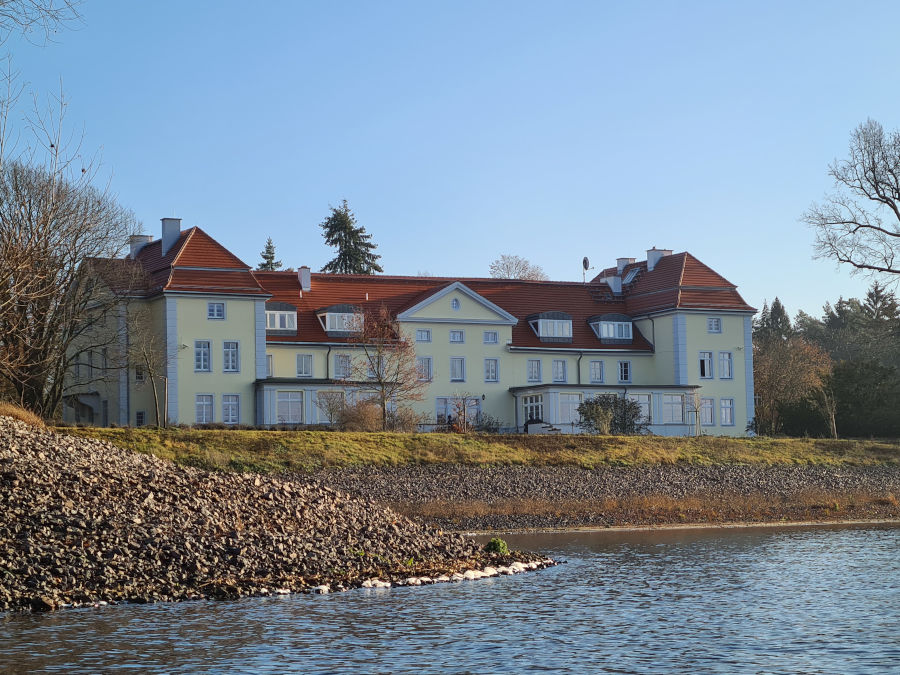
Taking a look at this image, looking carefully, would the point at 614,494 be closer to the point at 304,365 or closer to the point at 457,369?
the point at 457,369

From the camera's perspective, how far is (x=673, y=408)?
5872 cm

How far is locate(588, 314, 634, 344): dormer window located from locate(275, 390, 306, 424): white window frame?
17925mm

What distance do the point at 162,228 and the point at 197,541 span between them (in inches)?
1436

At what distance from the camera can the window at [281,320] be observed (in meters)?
55.4

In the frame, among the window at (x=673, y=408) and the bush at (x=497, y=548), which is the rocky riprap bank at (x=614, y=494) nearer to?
the bush at (x=497, y=548)

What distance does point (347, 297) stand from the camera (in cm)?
5966

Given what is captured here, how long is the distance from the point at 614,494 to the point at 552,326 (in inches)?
886

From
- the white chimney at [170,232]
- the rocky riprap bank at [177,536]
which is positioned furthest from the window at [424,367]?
Result: the rocky riprap bank at [177,536]

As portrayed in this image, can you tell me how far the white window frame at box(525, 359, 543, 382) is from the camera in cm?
6006

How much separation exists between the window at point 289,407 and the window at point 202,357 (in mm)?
3300

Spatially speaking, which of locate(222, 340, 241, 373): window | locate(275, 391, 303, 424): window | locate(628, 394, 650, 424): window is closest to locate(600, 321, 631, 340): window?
locate(628, 394, 650, 424): window

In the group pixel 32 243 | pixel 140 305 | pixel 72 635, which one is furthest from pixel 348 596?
A: pixel 140 305

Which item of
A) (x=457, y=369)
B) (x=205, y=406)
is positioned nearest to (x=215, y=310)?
(x=205, y=406)

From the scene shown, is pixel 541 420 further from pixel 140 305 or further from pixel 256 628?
pixel 256 628
